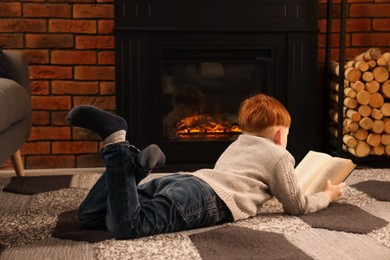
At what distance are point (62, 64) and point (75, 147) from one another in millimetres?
413

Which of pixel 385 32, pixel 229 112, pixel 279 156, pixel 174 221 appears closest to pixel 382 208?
pixel 279 156

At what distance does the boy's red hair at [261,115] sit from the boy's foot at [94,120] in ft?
1.50

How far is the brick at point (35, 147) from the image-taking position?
3324 mm

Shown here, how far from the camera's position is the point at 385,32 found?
11.5 feet

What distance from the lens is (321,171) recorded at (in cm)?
229

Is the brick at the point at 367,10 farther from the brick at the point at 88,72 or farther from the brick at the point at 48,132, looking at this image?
the brick at the point at 48,132

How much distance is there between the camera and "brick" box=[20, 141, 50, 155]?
3.32m

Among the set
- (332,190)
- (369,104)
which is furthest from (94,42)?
(332,190)


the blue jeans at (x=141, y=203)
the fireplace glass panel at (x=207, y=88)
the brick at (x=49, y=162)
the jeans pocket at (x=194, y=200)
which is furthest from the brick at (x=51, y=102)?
the jeans pocket at (x=194, y=200)

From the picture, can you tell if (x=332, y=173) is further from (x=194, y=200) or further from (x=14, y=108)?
(x=14, y=108)

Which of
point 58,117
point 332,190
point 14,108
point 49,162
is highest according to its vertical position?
point 14,108

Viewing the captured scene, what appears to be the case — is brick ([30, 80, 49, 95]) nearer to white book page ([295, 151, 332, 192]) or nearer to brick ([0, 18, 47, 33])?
brick ([0, 18, 47, 33])

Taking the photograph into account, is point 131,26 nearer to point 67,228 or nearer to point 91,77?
point 91,77

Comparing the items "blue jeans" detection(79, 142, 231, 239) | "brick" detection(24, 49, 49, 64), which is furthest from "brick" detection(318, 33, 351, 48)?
"blue jeans" detection(79, 142, 231, 239)
